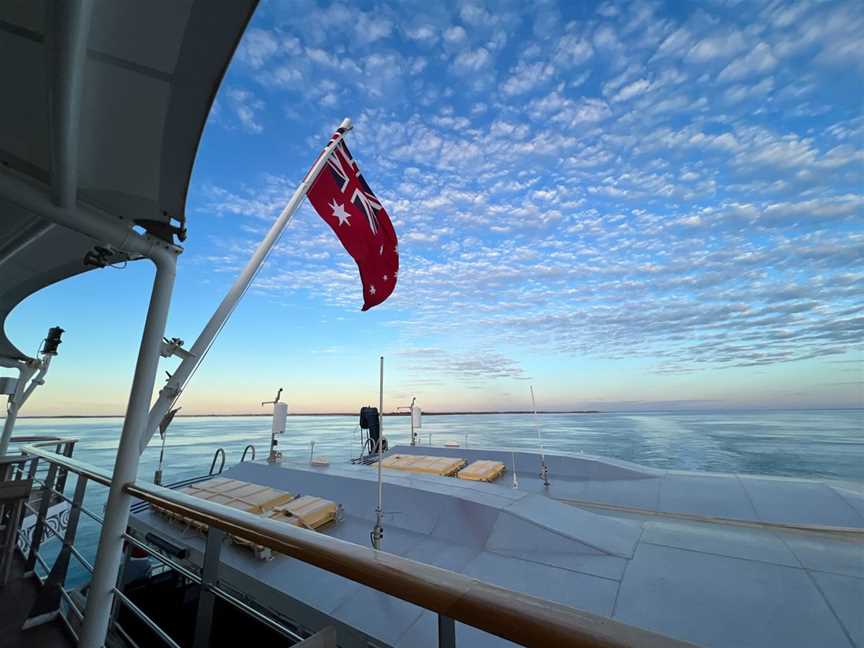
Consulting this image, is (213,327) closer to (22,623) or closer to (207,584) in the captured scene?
(207,584)

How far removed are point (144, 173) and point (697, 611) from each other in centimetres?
623

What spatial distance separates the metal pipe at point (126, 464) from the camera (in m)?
2.13

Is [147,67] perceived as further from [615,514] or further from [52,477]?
[615,514]

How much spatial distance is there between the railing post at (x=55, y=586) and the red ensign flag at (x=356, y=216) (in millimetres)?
3264

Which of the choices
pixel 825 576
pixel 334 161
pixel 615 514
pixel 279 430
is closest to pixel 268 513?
pixel 279 430

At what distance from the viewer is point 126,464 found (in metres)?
2.31

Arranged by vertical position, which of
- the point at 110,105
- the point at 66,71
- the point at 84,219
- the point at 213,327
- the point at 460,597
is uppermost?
the point at 110,105

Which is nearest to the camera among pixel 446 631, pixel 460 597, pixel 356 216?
pixel 460 597

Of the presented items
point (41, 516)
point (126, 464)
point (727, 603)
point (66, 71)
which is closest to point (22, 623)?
point (41, 516)

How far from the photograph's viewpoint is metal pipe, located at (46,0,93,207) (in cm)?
123

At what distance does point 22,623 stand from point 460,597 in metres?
4.20

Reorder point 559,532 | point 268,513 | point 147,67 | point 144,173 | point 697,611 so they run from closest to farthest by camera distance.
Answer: point 147,67 < point 144,173 < point 697,611 < point 559,532 < point 268,513

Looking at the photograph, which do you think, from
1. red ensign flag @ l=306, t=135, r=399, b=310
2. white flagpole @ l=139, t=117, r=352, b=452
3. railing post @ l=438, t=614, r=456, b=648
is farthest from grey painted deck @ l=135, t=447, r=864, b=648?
red ensign flag @ l=306, t=135, r=399, b=310

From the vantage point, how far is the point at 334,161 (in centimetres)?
453
